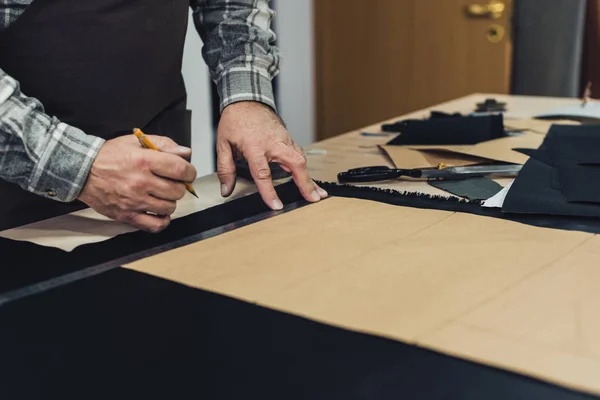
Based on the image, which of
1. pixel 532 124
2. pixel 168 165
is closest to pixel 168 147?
pixel 168 165

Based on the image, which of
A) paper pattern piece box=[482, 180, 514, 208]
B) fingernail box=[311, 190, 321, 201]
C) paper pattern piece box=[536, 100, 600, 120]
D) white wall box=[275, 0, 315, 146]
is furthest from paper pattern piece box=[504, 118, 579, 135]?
white wall box=[275, 0, 315, 146]

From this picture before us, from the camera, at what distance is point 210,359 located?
1.99 feet

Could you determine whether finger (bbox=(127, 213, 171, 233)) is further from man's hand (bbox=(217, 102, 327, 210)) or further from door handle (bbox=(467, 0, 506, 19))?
door handle (bbox=(467, 0, 506, 19))

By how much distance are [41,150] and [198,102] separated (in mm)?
2127

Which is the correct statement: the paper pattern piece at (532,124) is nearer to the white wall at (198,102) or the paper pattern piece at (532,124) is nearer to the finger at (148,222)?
the finger at (148,222)

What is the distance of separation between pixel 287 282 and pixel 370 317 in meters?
0.12

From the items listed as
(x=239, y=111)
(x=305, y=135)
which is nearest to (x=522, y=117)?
(x=239, y=111)

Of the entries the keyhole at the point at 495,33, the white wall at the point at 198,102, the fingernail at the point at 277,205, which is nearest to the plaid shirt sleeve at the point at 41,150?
the fingernail at the point at 277,205

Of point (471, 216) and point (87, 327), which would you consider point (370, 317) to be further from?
point (471, 216)

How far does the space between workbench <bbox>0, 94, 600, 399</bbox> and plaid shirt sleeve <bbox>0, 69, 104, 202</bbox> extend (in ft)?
0.69

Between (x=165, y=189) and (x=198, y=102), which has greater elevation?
(x=165, y=189)

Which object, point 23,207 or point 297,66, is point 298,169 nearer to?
point 23,207

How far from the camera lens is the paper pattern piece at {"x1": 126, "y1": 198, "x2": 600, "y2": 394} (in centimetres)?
62

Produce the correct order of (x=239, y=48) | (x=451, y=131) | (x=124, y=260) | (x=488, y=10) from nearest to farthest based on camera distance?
(x=124, y=260) < (x=239, y=48) < (x=451, y=131) < (x=488, y=10)
